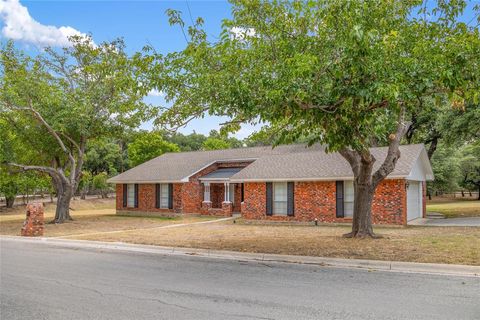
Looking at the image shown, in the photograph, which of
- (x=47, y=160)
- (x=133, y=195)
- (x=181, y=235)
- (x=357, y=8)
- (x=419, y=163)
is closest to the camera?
(x=357, y=8)

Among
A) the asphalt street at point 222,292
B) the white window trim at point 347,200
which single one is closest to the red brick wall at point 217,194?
the white window trim at point 347,200

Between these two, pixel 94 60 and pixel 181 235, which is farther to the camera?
pixel 94 60

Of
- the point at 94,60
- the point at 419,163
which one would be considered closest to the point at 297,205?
the point at 419,163

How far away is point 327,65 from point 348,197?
1275 cm

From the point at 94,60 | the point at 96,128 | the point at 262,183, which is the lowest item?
the point at 262,183

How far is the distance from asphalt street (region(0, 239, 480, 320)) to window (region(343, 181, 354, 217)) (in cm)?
1128

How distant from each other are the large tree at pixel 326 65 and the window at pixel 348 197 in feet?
28.5

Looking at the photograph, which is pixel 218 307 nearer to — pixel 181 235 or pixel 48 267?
pixel 48 267

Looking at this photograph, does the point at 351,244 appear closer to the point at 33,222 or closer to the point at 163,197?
the point at 33,222

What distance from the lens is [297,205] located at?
888 inches

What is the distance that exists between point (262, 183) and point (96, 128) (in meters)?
10.5

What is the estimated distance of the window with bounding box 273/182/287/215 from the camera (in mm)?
23183

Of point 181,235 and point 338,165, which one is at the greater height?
point 338,165

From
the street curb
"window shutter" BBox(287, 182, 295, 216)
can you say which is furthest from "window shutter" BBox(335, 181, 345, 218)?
the street curb
